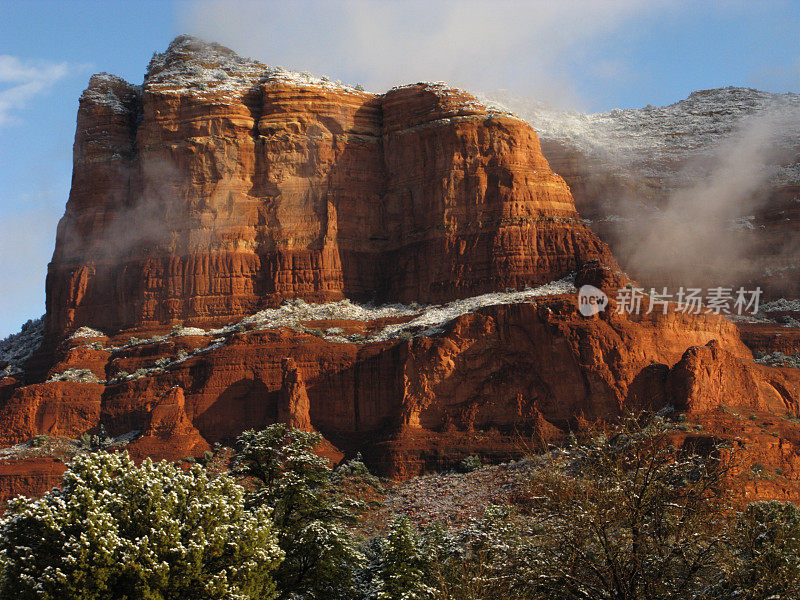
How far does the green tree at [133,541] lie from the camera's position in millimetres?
31172

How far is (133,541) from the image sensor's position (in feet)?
107

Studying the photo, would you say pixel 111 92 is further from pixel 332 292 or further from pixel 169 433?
pixel 169 433

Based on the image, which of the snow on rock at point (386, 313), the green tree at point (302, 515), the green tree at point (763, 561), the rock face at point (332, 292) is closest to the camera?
the green tree at point (763, 561)

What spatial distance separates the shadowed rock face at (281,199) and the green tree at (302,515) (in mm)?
47757

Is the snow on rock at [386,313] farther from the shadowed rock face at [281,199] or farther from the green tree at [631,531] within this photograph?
the green tree at [631,531]

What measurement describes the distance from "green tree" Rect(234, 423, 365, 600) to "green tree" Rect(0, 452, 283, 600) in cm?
370

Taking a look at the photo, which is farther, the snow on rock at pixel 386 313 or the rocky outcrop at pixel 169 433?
the snow on rock at pixel 386 313

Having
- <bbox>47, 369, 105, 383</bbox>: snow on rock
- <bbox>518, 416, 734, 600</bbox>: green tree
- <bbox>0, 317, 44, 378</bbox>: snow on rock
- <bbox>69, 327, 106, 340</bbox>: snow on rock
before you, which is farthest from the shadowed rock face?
<bbox>518, 416, 734, 600</bbox>: green tree

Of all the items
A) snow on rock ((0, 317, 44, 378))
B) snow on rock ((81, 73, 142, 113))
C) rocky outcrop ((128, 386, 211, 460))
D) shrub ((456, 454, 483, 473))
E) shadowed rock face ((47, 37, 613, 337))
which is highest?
snow on rock ((81, 73, 142, 113))

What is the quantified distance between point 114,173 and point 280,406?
34.2 metres

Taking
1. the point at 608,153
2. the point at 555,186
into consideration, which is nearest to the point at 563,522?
the point at 555,186

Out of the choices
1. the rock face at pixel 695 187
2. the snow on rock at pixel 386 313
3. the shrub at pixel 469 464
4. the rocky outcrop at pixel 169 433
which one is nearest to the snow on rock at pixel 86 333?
the snow on rock at pixel 386 313

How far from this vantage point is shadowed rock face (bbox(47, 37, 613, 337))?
301ft

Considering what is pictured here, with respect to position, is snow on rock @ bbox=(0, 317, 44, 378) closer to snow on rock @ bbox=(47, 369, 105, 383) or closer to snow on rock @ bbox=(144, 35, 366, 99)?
snow on rock @ bbox=(47, 369, 105, 383)
